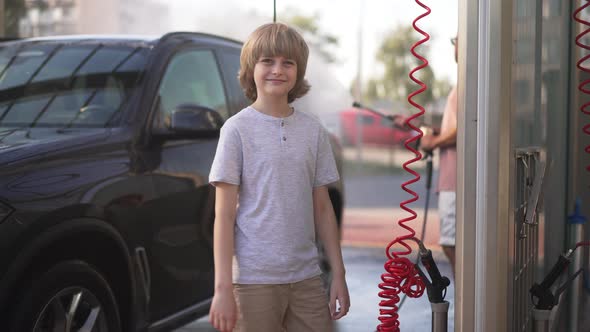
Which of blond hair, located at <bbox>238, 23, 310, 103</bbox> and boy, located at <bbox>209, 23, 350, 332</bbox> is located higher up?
blond hair, located at <bbox>238, 23, 310, 103</bbox>

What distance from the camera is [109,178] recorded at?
13.3 ft

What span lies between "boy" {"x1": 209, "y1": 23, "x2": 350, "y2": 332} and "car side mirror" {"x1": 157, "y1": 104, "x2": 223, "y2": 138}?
5.42 feet

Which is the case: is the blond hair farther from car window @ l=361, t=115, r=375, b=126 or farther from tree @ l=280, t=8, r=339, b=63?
tree @ l=280, t=8, r=339, b=63

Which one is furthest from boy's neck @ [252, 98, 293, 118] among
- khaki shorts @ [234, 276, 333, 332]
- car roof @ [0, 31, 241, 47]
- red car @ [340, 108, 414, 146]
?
red car @ [340, 108, 414, 146]

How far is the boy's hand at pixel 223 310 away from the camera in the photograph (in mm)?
2678

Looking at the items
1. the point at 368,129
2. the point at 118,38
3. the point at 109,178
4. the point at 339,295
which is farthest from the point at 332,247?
the point at 368,129

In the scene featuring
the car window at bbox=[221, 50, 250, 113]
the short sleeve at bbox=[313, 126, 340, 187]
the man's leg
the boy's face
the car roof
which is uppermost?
the car roof

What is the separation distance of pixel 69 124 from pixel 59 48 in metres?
0.84

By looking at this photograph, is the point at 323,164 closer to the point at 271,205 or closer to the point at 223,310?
the point at 271,205

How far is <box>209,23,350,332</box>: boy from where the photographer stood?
109 inches

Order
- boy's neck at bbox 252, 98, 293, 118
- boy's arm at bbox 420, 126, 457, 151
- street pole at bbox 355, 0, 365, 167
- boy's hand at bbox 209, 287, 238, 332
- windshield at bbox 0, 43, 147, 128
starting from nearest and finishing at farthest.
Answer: boy's hand at bbox 209, 287, 238, 332 → boy's neck at bbox 252, 98, 293, 118 → windshield at bbox 0, 43, 147, 128 → boy's arm at bbox 420, 126, 457, 151 → street pole at bbox 355, 0, 365, 167

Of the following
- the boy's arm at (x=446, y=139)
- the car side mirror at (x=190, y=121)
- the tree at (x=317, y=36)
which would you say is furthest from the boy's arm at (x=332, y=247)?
the tree at (x=317, y=36)

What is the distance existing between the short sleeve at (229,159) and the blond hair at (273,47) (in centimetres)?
22

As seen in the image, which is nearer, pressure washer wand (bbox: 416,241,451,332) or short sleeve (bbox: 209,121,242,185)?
short sleeve (bbox: 209,121,242,185)
